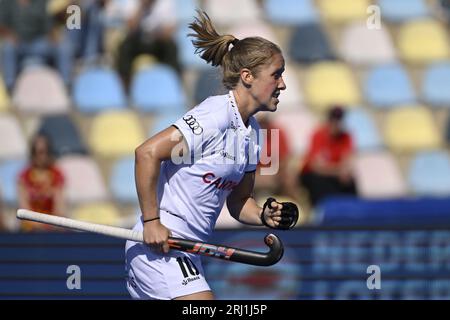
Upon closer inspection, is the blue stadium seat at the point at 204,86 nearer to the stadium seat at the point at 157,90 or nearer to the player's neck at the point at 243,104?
the stadium seat at the point at 157,90

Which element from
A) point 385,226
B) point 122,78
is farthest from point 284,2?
point 385,226

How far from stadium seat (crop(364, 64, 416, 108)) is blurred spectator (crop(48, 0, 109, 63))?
2979 mm

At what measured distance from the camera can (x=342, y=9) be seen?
13023mm

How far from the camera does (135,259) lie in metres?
5.53

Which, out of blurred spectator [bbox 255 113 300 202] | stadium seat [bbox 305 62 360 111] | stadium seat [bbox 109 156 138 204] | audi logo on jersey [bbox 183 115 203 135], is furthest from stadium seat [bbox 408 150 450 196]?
audi logo on jersey [bbox 183 115 203 135]

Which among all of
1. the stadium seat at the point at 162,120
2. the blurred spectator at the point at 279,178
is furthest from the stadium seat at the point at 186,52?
the blurred spectator at the point at 279,178

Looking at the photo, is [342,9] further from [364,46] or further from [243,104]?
[243,104]

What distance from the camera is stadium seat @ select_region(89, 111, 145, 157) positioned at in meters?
11.7

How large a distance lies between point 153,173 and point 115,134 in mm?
6582

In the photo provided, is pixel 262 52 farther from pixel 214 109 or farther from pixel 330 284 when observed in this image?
pixel 330 284

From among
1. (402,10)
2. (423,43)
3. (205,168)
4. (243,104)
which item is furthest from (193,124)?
(402,10)

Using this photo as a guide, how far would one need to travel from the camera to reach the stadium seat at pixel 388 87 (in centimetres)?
1234

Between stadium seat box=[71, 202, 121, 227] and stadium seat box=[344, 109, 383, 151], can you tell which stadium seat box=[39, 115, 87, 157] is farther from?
stadium seat box=[344, 109, 383, 151]

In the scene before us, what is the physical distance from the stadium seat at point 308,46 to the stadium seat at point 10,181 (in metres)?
3.34
